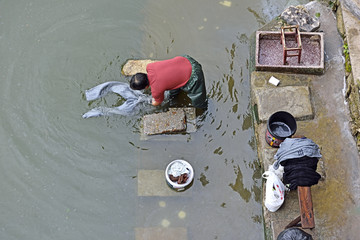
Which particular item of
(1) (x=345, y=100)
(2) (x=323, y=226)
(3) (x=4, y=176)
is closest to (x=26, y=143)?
(3) (x=4, y=176)

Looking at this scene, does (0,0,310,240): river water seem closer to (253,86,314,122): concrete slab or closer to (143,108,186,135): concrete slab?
(143,108,186,135): concrete slab

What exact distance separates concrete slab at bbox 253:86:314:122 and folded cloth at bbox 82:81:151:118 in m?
1.48

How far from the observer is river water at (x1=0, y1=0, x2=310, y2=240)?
4523 mm

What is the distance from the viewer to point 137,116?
4992 mm

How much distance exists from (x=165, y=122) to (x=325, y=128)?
2017mm

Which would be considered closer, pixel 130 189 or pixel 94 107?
pixel 130 189

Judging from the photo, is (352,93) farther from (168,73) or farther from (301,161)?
(168,73)

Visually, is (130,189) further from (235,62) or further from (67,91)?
(235,62)

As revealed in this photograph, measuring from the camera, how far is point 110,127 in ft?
16.3

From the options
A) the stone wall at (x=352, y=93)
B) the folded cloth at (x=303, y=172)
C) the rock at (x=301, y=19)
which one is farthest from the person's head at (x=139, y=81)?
the stone wall at (x=352, y=93)

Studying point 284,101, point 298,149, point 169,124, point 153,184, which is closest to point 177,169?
point 153,184

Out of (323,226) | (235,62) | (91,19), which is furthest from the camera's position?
(91,19)

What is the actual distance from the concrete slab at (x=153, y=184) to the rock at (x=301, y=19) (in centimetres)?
278

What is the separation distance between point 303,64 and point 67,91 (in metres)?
3.28
